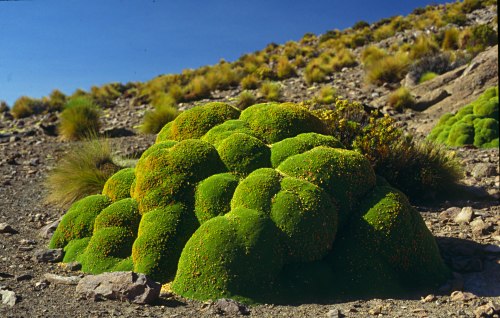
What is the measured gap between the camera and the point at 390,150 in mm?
9398

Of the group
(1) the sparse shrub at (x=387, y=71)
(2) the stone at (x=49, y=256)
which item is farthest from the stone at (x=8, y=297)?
(1) the sparse shrub at (x=387, y=71)

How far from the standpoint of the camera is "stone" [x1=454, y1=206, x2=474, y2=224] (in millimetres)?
7785

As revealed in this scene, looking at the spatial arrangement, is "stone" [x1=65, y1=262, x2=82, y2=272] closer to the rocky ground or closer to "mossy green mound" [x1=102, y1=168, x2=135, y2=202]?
the rocky ground

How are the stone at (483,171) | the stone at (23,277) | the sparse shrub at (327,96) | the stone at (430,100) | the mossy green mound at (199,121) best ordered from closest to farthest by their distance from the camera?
1. the stone at (23,277)
2. the mossy green mound at (199,121)
3. the stone at (483,171)
4. the stone at (430,100)
5. the sparse shrub at (327,96)

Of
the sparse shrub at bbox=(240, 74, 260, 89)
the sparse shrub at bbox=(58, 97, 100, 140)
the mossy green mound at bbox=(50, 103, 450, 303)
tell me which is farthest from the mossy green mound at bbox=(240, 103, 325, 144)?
the sparse shrub at bbox=(240, 74, 260, 89)

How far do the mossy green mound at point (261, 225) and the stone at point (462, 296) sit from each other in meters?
0.44

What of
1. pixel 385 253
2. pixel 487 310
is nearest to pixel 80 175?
pixel 385 253

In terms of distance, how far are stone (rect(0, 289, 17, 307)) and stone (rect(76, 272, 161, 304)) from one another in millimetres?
615

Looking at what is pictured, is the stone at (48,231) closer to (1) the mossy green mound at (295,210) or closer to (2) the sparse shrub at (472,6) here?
(1) the mossy green mound at (295,210)

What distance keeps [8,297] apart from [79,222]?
209 centimetres

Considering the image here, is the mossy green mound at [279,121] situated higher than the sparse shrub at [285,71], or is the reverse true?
the sparse shrub at [285,71]

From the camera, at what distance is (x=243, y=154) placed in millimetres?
6523

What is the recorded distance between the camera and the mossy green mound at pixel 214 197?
19.7 feet

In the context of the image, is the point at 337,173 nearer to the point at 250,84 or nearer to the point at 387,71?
the point at 387,71
